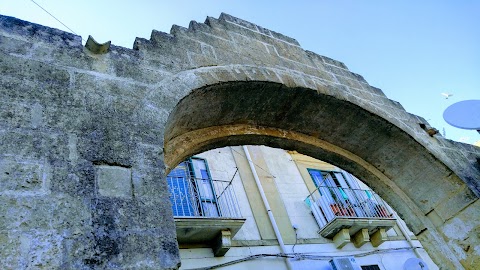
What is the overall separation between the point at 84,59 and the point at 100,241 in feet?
4.17

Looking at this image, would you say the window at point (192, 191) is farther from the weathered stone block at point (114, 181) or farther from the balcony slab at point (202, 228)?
the weathered stone block at point (114, 181)

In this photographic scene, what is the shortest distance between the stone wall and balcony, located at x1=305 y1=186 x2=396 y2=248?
5184mm

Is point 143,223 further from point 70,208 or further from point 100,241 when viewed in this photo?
point 70,208

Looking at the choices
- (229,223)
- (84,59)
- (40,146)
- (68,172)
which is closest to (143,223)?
(68,172)

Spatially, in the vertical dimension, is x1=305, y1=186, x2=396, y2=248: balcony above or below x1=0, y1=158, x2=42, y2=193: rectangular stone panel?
above

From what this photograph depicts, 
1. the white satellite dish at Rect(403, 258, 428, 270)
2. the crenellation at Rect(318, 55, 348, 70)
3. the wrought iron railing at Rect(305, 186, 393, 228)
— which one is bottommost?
the white satellite dish at Rect(403, 258, 428, 270)

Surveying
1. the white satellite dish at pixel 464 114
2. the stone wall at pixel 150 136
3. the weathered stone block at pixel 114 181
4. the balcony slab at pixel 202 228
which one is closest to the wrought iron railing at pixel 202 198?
the balcony slab at pixel 202 228

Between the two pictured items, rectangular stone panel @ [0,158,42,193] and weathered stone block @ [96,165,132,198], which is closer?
rectangular stone panel @ [0,158,42,193]

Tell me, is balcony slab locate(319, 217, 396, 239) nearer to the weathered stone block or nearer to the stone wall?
the stone wall

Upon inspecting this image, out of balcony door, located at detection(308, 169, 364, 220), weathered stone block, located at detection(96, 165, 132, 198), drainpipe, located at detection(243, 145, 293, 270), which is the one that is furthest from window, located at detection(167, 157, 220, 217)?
weathered stone block, located at detection(96, 165, 132, 198)

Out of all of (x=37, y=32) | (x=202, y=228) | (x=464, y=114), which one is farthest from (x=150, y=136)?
(x=202, y=228)

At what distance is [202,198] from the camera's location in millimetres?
7598

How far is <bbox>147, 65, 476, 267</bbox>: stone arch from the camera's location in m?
2.86

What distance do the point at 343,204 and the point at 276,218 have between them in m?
2.14
